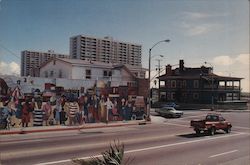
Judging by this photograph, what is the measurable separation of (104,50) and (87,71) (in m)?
28.7

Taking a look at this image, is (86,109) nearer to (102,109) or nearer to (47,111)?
(102,109)

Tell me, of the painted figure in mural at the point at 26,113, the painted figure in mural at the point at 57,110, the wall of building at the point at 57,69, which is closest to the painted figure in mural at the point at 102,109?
the painted figure in mural at the point at 57,110

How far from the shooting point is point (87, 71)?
40.1 metres

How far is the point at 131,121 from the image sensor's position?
124ft

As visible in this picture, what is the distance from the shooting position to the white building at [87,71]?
39469mm

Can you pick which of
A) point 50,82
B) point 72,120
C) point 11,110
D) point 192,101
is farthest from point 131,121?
point 192,101

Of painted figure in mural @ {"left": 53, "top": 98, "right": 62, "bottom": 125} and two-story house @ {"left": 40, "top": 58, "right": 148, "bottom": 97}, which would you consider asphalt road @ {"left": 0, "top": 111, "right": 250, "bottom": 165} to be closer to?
painted figure in mural @ {"left": 53, "top": 98, "right": 62, "bottom": 125}

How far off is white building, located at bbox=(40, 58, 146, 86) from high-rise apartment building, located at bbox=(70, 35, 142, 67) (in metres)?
17.0

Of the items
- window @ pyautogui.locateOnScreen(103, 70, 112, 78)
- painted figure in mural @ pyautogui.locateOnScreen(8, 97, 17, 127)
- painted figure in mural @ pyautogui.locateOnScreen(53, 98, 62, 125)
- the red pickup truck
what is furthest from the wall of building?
the red pickup truck

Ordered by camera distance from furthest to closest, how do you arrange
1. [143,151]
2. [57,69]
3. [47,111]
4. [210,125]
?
[57,69]
[47,111]
[210,125]
[143,151]

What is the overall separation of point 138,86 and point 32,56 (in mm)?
28534

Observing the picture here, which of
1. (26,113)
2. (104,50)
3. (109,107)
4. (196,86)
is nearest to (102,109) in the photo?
(109,107)

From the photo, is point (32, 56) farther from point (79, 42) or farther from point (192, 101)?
point (192, 101)

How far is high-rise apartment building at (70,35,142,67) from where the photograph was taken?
65000mm
